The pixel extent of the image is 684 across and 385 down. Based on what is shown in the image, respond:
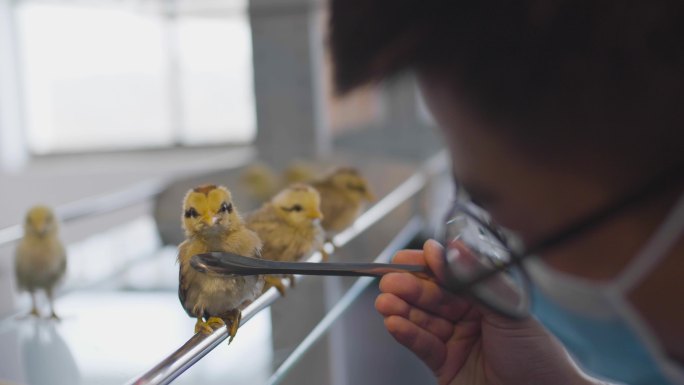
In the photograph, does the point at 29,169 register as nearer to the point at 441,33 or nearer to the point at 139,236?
the point at 139,236

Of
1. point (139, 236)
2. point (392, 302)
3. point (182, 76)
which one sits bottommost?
point (139, 236)

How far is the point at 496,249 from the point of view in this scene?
1.33 ft

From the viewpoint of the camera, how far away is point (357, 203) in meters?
1.13

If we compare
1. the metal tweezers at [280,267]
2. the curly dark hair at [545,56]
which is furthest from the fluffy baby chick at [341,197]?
the curly dark hair at [545,56]

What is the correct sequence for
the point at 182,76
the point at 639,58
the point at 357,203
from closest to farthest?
the point at 639,58 < the point at 357,203 < the point at 182,76

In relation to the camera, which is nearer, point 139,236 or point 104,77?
point 139,236

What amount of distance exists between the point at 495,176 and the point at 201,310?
309 mm

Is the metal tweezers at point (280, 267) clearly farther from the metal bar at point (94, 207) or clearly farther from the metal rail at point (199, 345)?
the metal bar at point (94, 207)

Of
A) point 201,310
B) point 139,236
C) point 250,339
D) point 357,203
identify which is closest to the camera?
point 201,310

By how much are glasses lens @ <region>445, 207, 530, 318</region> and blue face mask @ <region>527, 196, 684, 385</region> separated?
0.01m

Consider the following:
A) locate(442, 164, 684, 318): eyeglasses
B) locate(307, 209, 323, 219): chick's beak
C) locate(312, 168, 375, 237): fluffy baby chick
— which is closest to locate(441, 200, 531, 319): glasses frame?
locate(442, 164, 684, 318): eyeglasses

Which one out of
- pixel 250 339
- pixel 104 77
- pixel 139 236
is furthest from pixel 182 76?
pixel 250 339

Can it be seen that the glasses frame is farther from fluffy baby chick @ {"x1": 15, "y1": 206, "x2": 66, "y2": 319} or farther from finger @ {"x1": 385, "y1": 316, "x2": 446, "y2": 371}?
fluffy baby chick @ {"x1": 15, "y1": 206, "x2": 66, "y2": 319}

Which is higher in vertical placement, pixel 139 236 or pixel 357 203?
pixel 357 203
